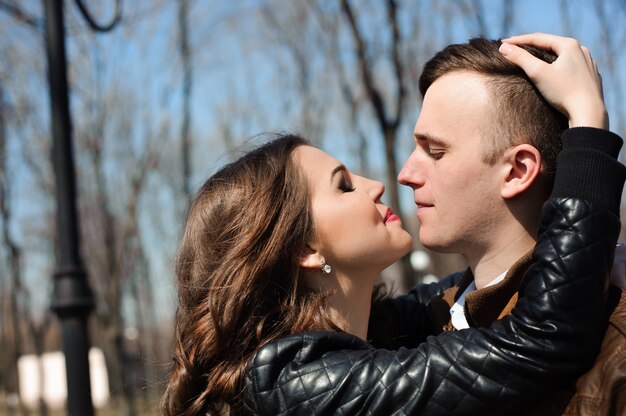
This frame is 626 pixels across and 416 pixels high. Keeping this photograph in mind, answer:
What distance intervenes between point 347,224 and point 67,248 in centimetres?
196

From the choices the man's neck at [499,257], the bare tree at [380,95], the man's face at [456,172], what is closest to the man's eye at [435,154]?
the man's face at [456,172]

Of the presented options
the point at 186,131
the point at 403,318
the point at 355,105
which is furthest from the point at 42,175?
the point at 403,318

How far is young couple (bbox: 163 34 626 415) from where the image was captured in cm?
166

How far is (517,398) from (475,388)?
9cm

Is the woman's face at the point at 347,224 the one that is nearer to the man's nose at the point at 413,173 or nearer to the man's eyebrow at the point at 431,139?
the man's nose at the point at 413,173

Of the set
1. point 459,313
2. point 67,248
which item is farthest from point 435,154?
point 67,248

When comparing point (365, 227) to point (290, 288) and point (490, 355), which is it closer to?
point (290, 288)

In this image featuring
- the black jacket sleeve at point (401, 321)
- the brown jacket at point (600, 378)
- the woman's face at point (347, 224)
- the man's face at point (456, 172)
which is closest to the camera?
the brown jacket at point (600, 378)

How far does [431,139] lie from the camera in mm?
2072

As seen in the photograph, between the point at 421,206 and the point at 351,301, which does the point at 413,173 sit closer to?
the point at 421,206

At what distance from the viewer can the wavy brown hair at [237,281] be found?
6.92 feet

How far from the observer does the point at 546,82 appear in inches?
73.7

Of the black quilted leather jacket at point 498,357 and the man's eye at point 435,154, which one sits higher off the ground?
the man's eye at point 435,154

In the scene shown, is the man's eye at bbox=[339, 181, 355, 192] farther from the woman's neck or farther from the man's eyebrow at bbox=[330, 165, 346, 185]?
the woman's neck
